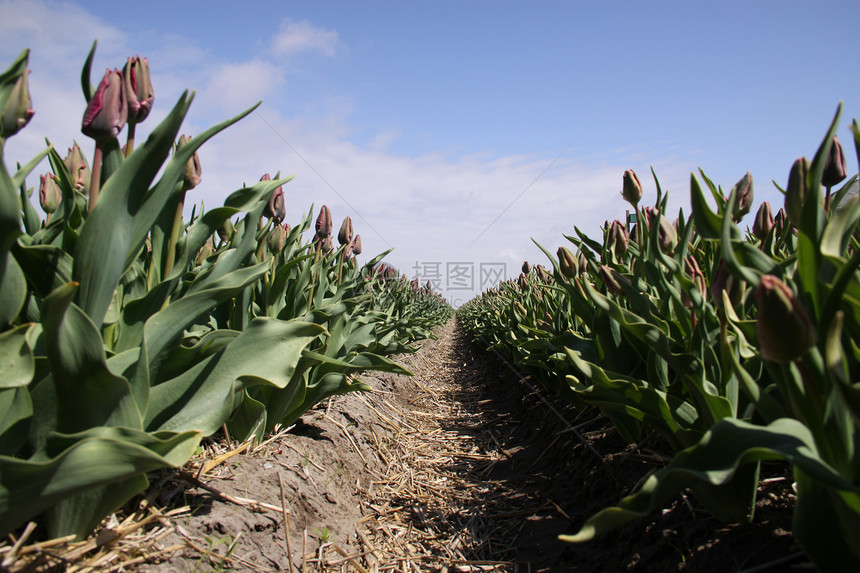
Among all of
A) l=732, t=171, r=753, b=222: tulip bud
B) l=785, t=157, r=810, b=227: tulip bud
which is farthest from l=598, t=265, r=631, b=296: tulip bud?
l=732, t=171, r=753, b=222: tulip bud

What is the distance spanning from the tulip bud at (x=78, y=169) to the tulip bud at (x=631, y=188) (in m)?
1.98

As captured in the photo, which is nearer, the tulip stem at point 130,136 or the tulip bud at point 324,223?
the tulip stem at point 130,136

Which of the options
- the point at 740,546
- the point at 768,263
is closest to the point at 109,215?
the point at 768,263

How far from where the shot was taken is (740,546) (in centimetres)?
112

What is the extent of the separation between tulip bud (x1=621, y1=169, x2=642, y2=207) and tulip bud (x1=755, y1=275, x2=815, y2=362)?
1.47m

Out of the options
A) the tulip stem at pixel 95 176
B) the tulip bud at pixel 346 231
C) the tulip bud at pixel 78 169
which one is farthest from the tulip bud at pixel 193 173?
the tulip bud at pixel 346 231

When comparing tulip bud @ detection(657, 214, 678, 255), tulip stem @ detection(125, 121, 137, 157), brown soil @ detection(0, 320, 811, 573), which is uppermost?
tulip stem @ detection(125, 121, 137, 157)

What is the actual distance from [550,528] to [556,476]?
0.40 metres

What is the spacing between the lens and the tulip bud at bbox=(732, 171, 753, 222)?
1818mm

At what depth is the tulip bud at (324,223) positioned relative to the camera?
116 inches

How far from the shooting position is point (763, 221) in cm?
205

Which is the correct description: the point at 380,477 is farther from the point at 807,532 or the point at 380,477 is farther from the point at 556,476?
the point at 807,532

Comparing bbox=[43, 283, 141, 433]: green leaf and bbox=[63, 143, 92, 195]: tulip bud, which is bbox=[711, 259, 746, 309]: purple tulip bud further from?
bbox=[63, 143, 92, 195]: tulip bud

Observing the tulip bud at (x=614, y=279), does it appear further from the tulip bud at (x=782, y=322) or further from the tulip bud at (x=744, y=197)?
the tulip bud at (x=782, y=322)
